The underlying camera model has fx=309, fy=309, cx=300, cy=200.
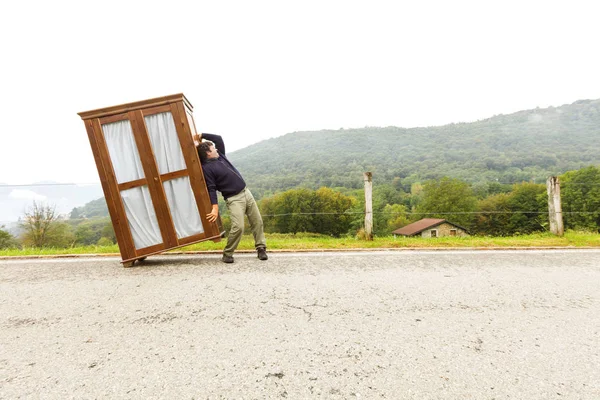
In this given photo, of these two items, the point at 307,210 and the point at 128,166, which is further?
the point at 307,210

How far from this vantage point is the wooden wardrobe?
4402mm

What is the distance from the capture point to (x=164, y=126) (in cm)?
446

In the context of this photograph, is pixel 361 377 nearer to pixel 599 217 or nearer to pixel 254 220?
pixel 254 220

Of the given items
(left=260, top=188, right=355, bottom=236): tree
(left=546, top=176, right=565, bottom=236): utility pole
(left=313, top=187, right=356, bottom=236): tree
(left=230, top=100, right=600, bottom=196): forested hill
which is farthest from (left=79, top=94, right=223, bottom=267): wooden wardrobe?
(left=230, top=100, right=600, bottom=196): forested hill

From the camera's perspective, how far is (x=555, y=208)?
22.5ft

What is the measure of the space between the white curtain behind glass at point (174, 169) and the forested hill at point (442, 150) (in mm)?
62975

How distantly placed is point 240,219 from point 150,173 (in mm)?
1425

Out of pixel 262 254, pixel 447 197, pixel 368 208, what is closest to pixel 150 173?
→ pixel 262 254

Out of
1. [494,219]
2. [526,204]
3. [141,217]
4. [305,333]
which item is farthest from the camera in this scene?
[494,219]

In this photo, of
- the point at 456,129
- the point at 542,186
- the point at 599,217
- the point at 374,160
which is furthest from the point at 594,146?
the point at 599,217

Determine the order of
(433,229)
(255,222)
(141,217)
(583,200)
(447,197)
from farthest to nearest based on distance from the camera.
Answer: (447,197), (433,229), (583,200), (255,222), (141,217)

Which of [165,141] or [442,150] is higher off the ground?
[442,150]

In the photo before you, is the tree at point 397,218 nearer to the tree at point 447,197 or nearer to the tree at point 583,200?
the tree at point 447,197

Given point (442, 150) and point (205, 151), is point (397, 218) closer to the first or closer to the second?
point (205, 151)
